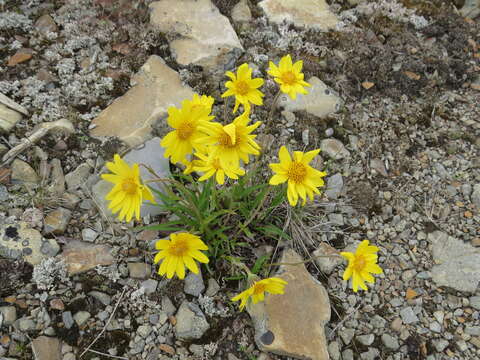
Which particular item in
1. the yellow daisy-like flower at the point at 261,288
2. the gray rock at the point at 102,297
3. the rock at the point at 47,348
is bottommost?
the rock at the point at 47,348

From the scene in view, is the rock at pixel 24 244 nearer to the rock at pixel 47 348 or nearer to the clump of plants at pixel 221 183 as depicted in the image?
the rock at pixel 47 348

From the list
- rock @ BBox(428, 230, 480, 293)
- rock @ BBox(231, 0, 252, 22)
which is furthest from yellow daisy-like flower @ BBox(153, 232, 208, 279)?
rock @ BBox(231, 0, 252, 22)

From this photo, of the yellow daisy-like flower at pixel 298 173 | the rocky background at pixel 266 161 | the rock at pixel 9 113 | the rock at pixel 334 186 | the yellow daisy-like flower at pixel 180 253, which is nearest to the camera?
the yellow daisy-like flower at pixel 298 173

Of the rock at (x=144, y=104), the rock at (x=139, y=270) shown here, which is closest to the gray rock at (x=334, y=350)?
the rock at (x=139, y=270)

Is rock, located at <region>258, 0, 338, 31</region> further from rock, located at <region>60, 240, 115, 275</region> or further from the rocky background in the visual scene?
rock, located at <region>60, 240, 115, 275</region>

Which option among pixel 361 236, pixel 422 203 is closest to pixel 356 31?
pixel 422 203

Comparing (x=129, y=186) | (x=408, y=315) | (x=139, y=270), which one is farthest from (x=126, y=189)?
(x=408, y=315)

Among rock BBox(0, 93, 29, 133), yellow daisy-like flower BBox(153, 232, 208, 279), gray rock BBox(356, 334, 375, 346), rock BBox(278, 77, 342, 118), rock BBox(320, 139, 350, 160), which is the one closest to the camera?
yellow daisy-like flower BBox(153, 232, 208, 279)
